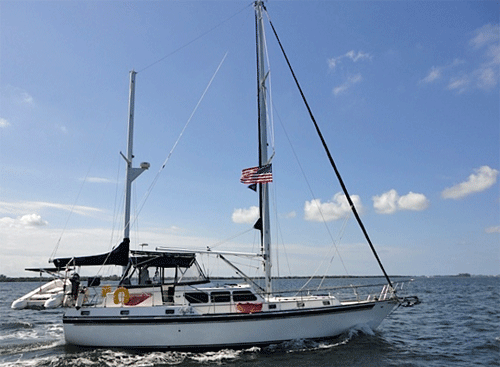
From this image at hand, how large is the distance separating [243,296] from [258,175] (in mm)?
5481

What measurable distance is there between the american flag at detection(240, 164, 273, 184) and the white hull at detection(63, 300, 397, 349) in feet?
19.0

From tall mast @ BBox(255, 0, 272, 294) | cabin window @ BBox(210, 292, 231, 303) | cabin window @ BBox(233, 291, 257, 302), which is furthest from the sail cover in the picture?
tall mast @ BBox(255, 0, 272, 294)

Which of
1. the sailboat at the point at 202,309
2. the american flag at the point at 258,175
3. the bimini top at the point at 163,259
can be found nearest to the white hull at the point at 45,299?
the sailboat at the point at 202,309

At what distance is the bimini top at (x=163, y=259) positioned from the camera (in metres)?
16.2

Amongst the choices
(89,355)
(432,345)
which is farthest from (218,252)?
(432,345)

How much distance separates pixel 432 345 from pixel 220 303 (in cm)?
1011

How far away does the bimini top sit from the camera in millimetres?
16172

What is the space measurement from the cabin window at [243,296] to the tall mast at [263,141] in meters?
0.72

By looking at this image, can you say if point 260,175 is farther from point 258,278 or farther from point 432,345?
point 432,345

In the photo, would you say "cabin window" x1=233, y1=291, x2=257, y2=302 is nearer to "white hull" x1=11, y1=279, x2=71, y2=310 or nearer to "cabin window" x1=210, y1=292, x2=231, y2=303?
"cabin window" x1=210, y1=292, x2=231, y2=303

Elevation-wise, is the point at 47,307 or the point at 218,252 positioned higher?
the point at 218,252

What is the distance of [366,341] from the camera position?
1586 cm

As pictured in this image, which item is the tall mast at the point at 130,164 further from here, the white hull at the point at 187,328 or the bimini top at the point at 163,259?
the white hull at the point at 187,328

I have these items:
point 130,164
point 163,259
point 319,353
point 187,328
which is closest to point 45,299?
point 163,259
